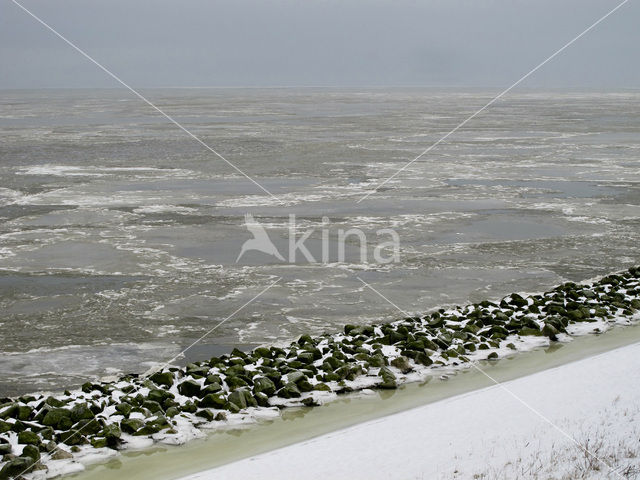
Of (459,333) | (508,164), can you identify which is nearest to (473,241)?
(459,333)

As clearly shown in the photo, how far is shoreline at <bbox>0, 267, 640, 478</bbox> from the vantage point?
720cm

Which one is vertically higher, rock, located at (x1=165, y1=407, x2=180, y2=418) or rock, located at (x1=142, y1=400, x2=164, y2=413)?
rock, located at (x1=142, y1=400, x2=164, y2=413)

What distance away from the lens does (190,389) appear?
8234 mm

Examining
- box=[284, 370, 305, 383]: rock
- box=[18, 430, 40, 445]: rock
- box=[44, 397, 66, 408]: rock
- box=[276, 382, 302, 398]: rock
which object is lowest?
box=[276, 382, 302, 398]: rock

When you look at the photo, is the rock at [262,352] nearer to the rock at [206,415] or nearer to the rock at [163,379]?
the rock at [163,379]

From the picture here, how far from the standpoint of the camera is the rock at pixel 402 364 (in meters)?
9.20

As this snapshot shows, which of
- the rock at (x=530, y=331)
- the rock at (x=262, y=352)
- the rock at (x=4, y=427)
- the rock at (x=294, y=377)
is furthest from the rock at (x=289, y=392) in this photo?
the rock at (x=530, y=331)

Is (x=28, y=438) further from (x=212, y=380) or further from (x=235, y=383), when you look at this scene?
(x=235, y=383)

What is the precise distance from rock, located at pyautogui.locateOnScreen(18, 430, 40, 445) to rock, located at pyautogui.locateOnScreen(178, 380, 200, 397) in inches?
63.1

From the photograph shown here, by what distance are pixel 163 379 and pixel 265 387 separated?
104cm

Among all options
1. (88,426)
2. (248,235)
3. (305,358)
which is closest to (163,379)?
(88,426)

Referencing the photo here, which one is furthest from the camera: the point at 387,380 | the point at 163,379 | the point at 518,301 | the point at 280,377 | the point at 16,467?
the point at 518,301

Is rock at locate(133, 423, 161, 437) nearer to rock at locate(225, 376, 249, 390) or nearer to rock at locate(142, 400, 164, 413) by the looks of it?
rock at locate(142, 400, 164, 413)

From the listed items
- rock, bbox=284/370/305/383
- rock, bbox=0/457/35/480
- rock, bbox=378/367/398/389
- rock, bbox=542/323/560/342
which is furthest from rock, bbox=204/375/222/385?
rock, bbox=542/323/560/342
